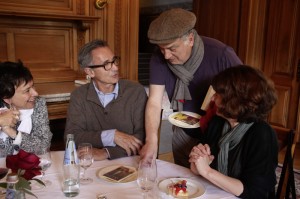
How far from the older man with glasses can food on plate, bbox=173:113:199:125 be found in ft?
0.91

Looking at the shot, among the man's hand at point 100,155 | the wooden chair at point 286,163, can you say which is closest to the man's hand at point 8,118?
the man's hand at point 100,155

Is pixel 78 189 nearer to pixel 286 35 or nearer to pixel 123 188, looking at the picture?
pixel 123 188

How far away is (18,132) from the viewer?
1.77 metres

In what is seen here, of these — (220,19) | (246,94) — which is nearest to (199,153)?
(246,94)

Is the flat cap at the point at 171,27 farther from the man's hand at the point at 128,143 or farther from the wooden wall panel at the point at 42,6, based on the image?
the wooden wall panel at the point at 42,6

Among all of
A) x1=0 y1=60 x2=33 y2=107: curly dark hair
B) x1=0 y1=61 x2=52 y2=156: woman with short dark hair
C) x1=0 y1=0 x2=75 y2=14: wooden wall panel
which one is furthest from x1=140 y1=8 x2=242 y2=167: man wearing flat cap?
x1=0 y1=0 x2=75 y2=14: wooden wall panel

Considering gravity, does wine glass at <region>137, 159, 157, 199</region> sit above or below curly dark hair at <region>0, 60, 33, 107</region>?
below

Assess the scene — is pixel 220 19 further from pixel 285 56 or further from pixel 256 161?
pixel 256 161

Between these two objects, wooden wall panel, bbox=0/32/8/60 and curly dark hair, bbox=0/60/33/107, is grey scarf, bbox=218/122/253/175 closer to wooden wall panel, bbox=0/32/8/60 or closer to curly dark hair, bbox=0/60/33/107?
curly dark hair, bbox=0/60/33/107

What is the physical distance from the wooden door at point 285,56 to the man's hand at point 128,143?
2.83m

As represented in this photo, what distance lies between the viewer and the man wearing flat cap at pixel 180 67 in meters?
1.67

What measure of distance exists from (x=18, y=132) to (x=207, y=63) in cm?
113

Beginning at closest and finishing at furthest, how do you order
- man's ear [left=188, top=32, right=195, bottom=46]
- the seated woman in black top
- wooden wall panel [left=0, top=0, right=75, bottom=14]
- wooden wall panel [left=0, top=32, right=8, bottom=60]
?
the seated woman in black top, man's ear [left=188, top=32, right=195, bottom=46], wooden wall panel [left=0, top=0, right=75, bottom=14], wooden wall panel [left=0, top=32, right=8, bottom=60]

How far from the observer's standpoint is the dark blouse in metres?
1.30
